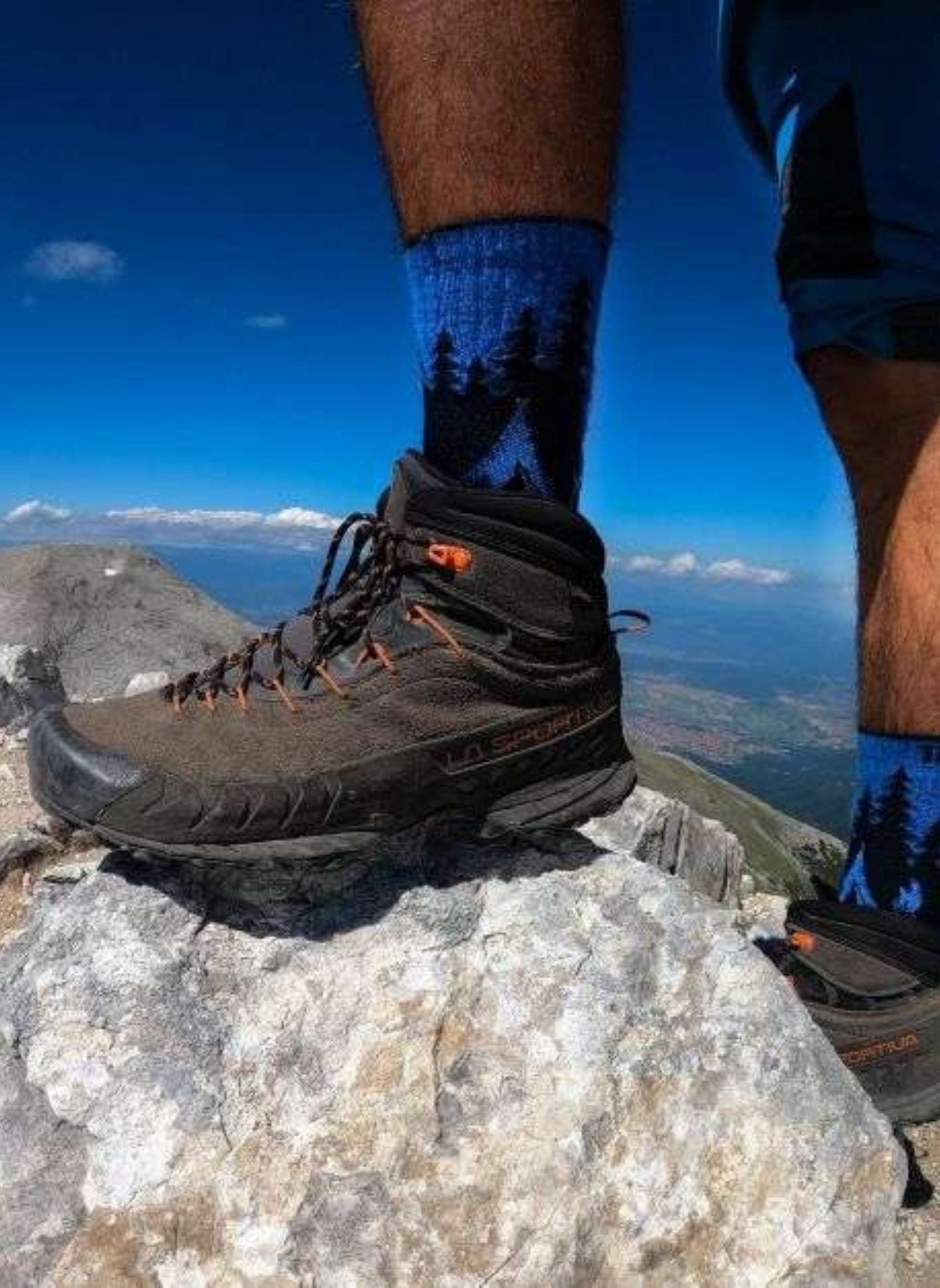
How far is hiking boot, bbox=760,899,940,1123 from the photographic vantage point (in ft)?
8.31

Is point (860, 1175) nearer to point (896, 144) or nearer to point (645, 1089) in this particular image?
point (645, 1089)

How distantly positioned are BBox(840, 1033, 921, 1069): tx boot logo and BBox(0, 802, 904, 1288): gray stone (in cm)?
29

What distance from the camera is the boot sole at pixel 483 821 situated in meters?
2.17

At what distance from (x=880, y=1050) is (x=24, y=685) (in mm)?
8387

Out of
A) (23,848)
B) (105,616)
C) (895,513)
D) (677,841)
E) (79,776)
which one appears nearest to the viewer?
(79,776)

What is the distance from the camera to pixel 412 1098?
7.18 feet

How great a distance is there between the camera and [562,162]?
203 centimetres

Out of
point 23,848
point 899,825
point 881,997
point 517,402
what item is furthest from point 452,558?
point 23,848

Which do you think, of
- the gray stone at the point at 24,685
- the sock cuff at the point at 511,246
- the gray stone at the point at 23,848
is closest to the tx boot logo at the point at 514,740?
the sock cuff at the point at 511,246

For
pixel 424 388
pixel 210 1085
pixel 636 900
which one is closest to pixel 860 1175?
pixel 636 900

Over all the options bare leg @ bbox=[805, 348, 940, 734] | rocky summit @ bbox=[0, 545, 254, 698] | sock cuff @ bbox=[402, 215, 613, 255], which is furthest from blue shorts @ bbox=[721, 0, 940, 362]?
rocky summit @ bbox=[0, 545, 254, 698]

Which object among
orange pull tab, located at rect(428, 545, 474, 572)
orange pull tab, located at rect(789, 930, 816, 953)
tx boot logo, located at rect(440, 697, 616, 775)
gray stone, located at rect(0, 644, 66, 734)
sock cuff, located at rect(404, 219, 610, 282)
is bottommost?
gray stone, located at rect(0, 644, 66, 734)

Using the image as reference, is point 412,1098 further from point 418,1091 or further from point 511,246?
point 511,246

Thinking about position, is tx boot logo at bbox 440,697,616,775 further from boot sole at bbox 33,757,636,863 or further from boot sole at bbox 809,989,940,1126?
boot sole at bbox 809,989,940,1126
